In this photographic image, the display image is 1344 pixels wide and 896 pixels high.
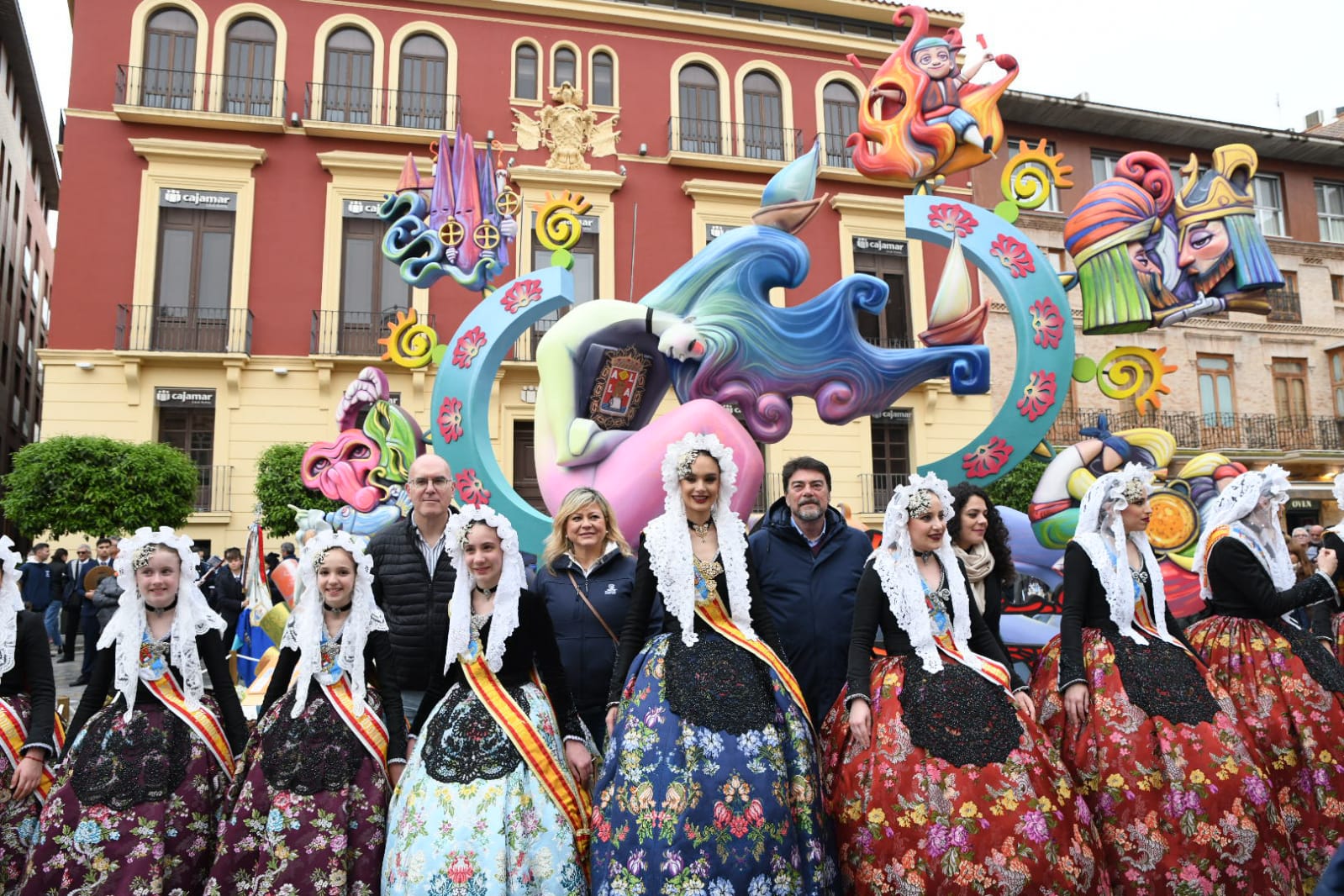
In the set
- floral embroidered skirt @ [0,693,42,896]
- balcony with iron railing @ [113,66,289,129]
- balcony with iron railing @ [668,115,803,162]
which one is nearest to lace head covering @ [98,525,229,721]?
floral embroidered skirt @ [0,693,42,896]

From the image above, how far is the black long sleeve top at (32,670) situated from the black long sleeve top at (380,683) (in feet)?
2.98

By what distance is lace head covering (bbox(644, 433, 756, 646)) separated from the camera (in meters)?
3.45

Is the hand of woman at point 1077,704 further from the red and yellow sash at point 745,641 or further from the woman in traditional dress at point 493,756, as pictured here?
the woman in traditional dress at point 493,756

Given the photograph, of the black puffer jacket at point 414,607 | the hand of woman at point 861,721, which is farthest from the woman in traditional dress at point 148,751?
the hand of woman at point 861,721

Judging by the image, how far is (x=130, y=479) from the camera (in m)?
15.3

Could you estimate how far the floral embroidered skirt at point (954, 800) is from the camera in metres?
3.04

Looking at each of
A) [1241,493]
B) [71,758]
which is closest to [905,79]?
[1241,493]

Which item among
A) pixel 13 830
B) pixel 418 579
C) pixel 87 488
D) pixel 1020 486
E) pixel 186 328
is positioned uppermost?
pixel 186 328

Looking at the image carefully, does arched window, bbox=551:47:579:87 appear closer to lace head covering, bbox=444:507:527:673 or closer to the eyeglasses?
the eyeglasses

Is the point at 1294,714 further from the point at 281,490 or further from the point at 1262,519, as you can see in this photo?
the point at 281,490

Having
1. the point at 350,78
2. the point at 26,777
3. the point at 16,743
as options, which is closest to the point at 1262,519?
the point at 26,777

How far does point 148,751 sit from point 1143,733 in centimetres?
354

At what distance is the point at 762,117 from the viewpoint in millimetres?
21797

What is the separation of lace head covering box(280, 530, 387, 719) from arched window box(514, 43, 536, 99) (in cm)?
1857
